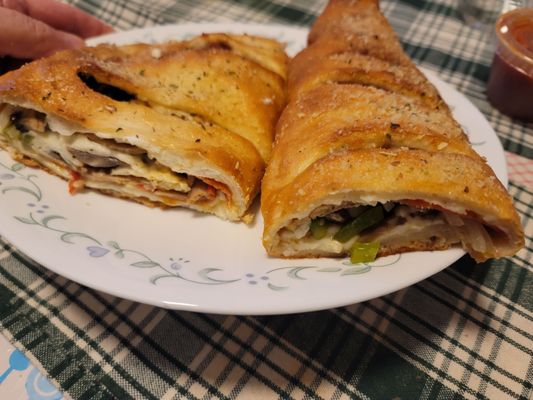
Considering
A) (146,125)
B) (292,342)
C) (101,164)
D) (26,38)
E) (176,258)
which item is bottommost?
(292,342)

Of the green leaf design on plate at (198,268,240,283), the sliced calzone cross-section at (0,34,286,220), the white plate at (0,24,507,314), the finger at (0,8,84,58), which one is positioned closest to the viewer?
the white plate at (0,24,507,314)

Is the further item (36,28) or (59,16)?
(59,16)

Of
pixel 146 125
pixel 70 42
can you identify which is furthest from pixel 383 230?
pixel 70 42

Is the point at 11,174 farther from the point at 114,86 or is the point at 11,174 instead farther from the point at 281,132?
the point at 281,132

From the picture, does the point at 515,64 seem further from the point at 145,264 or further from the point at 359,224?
the point at 145,264

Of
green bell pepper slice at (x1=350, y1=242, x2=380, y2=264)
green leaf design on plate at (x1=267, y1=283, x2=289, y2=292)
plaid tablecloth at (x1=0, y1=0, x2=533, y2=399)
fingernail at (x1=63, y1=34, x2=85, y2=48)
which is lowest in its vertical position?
plaid tablecloth at (x1=0, y1=0, x2=533, y2=399)

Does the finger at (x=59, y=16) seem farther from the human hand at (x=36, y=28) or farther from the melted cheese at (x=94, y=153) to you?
the melted cheese at (x=94, y=153)

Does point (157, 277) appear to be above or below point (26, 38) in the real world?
below

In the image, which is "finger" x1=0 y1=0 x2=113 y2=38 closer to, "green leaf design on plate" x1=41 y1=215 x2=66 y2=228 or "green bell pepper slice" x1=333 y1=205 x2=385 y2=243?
"green leaf design on plate" x1=41 y1=215 x2=66 y2=228

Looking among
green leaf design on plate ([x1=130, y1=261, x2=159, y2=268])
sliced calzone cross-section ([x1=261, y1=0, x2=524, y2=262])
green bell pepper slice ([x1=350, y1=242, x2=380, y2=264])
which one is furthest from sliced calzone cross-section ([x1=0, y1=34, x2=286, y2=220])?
green bell pepper slice ([x1=350, y1=242, x2=380, y2=264])
